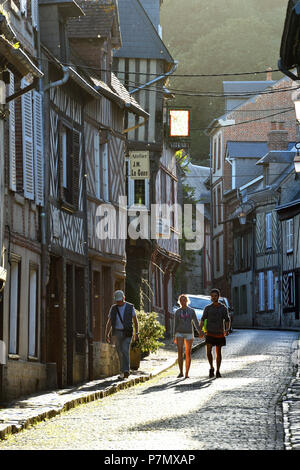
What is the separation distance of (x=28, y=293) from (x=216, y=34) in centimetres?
5975

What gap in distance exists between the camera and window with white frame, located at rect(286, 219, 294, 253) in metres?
51.2

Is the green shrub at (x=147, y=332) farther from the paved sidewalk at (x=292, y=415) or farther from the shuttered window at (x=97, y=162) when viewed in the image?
the paved sidewalk at (x=292, y=415)

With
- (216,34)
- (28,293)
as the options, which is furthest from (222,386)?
(216,34)

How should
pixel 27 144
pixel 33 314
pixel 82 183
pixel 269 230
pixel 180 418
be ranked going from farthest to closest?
pixel 269 230
pixel 82 183
pixel 33 314
pixel 27 144
pixel 180 418

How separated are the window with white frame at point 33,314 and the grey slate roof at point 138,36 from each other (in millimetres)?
15549

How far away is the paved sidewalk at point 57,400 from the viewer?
12.0 meters

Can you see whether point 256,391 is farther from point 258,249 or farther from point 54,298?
point 258,249

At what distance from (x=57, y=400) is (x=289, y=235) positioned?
37343mm

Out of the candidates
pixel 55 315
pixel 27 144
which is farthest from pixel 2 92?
pixel 55 315

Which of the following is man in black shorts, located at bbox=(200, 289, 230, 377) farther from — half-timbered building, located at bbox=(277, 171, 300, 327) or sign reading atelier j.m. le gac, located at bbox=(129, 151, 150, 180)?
half-timbered building, located at bbox=(277, 171, 300, 327)

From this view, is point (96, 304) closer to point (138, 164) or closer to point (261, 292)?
point (138, 164)

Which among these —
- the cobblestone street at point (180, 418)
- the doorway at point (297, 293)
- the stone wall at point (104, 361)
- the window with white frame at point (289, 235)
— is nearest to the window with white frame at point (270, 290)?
the window with white frame at point (289, 235)

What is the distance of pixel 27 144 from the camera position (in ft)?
58.0

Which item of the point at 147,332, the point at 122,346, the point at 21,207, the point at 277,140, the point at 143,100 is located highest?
the point at 277,140
